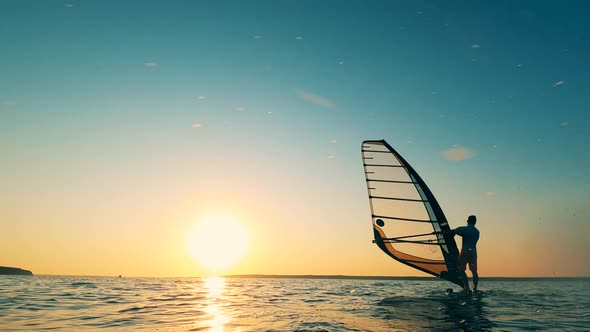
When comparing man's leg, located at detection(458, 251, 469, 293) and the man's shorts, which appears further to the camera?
man's leg, located at detection(458, 251, 469, 293)

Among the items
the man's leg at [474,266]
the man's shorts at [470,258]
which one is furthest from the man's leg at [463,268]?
the man's leg at [474,266]

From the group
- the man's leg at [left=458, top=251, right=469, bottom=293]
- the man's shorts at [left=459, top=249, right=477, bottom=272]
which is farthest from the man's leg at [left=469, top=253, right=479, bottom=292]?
the man's leg at [left=458, top=251, right=469, bottom=293]

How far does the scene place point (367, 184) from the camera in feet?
49.9

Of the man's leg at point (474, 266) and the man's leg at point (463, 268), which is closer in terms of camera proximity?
the man's leg at point (474, 266)

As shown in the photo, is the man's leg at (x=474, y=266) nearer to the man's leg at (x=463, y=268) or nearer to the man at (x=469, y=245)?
the man at (x=469, y=245)

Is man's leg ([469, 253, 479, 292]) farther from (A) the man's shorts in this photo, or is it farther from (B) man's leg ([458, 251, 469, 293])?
(B) man's leg ([458, 251, 469, 293])

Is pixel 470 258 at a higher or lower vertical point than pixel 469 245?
lower

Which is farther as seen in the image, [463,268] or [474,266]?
[463,268]

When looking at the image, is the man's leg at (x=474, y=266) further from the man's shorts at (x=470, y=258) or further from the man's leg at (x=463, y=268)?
the man's leg at (x=463, y=268)

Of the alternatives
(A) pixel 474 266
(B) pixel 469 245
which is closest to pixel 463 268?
(A) pixel 474 266

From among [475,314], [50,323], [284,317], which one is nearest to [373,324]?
[284,317]

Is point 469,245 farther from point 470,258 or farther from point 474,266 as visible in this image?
point 474,266

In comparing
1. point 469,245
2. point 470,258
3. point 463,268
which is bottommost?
point 463,268

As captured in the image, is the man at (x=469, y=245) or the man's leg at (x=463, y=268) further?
the man's leg at (x=463, y=268)
